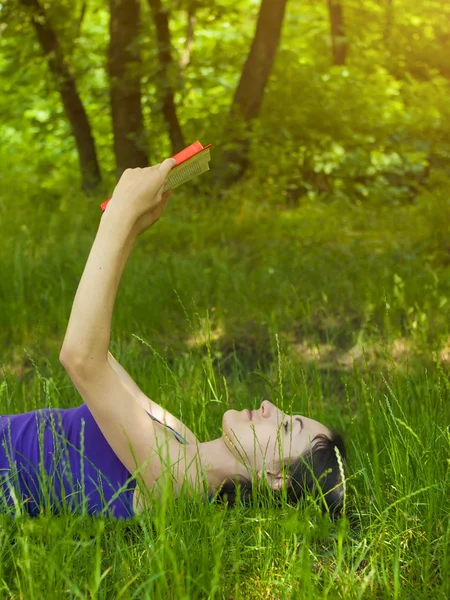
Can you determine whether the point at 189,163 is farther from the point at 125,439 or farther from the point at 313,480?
the point at 313,480

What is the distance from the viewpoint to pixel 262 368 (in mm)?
Answer: 4754

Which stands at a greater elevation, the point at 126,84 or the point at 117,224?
the point at 117,224

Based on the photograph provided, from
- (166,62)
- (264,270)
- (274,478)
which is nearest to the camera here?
(274,478)

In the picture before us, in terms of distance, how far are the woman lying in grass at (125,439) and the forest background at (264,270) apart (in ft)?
0.41

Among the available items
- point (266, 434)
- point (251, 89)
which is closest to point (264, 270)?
point (251, 89)

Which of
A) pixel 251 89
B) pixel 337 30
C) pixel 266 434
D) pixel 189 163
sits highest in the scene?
pixel 189 163

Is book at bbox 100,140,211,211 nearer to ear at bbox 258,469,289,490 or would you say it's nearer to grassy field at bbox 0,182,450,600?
grassy field at bbox 0,182,450,600

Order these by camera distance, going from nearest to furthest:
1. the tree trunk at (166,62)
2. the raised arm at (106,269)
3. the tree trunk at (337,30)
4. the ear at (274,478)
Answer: the raised arm at (106,269) < the ear at (274,478) < the tree trunk at (166,62) < the tree trunk at (337,30)

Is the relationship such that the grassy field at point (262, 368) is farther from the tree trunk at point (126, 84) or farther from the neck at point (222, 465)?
the tree trunk at point (126, 84)

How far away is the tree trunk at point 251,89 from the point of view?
7.98 metres

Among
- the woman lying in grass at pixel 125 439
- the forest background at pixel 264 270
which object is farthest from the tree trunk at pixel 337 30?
the woman lying in grass at pixel 125 439

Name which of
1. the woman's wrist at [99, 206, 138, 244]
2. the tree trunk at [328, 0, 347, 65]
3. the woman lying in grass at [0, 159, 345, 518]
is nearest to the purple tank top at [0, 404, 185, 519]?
the woman lying in grass at [0, 159, 345, 518]

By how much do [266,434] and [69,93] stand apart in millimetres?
8252

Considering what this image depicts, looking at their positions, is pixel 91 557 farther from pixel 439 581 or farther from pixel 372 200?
pixel 372 200
